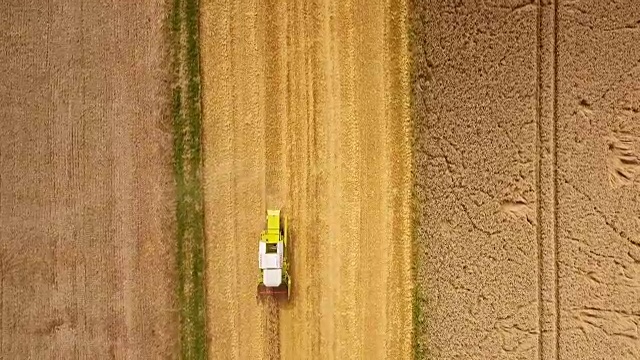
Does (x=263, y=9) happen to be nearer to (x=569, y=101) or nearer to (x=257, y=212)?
(x=257, y=212)

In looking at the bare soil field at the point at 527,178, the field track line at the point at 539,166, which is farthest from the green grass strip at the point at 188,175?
the field track line at the point at 539,166

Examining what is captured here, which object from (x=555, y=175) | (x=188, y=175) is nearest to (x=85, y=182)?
(x=188, y=175)

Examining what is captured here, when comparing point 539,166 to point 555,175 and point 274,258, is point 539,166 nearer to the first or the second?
point 555,175

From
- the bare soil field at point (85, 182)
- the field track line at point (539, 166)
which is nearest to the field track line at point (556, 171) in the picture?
the field track line at point (539, 166)

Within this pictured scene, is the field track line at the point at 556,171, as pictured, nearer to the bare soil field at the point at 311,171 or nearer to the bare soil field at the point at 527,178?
the bare soil field at the point at 527,178

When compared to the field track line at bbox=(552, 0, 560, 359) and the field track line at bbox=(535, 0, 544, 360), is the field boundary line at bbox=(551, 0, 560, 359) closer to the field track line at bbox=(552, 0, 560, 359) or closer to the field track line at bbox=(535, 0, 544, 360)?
the field track line at bbox=(552, 0, 560, 359)

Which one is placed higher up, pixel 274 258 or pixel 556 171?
pixel 556 171
